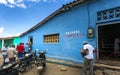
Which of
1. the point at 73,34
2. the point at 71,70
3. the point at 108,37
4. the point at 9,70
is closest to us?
the point at 9,70

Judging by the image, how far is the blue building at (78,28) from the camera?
460 inches

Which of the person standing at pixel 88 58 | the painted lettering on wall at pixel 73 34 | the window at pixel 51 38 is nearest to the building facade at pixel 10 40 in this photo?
the window at pixel 51 38

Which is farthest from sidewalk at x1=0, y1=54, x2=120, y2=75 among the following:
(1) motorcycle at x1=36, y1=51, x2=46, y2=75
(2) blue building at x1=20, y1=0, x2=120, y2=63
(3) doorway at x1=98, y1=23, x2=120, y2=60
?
(3) doorway at x1=98, y1=23, x2=120, y2=60

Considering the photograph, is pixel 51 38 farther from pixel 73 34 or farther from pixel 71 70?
pixel 71 70

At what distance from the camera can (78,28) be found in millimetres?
13766

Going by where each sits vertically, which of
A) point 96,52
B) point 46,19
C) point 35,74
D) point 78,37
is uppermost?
point 46,19

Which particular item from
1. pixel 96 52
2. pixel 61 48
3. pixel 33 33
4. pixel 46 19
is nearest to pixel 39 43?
pixel 33 33

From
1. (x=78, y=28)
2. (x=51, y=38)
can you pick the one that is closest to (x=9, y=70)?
(x=78, y=28)

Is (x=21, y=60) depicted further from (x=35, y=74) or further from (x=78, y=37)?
(x=78, y=37)

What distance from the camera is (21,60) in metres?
→ 13.6

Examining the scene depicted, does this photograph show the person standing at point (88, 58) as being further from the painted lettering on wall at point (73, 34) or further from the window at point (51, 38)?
the window at point (51, 38)

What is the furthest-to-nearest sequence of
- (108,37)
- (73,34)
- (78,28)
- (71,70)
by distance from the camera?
(108,37) → (73,34) → (78,28) → (71,70)

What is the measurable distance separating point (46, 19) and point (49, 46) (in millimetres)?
2339

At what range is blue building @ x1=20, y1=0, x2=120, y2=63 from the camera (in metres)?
11.7
